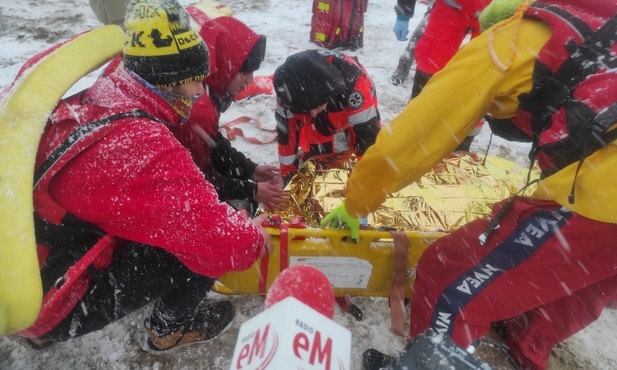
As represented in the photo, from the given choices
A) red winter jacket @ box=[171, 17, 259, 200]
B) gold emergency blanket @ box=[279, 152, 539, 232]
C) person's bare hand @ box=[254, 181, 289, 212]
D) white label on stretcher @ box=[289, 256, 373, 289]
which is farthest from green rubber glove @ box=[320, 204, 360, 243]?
red winter jacket @ box=[171, 17, 259, 200]

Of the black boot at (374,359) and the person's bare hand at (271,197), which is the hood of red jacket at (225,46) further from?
the black boot at (374,359)

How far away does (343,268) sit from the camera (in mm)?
2219

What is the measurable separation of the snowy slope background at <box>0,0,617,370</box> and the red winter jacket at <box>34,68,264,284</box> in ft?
3.10

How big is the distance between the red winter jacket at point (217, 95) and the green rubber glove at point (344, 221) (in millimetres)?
591

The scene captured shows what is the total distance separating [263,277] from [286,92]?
1296 mm

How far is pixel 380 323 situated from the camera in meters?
2.46

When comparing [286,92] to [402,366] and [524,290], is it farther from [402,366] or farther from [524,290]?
[402,366]

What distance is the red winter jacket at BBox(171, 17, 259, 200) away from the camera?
2.21m

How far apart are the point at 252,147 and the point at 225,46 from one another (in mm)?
1723

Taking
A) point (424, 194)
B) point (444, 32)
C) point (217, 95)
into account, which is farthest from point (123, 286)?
point (444, 32)

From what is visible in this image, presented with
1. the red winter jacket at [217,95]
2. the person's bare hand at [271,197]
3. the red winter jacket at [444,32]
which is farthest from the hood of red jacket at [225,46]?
the red winter jacket at [444,32]

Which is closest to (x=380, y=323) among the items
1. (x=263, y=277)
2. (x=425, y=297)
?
(x=425, y=297)

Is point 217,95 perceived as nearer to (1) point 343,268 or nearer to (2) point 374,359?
(1) point 343,268

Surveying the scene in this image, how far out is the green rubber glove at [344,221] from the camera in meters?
2.08
